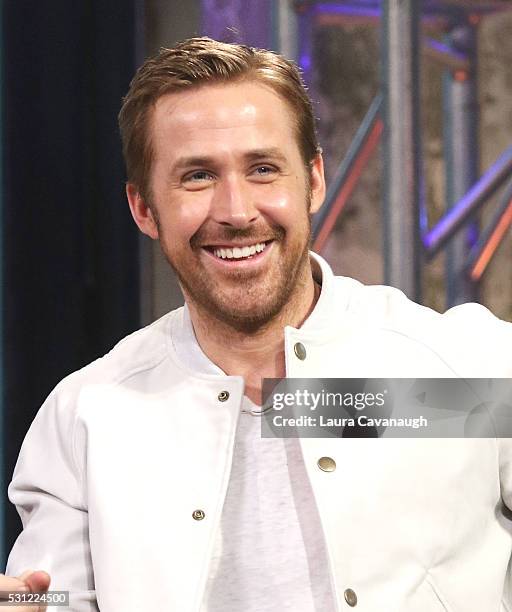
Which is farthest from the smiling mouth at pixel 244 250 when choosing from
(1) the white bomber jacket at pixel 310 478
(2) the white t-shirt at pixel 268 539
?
(2) the white t-shirt at pixel 268 539

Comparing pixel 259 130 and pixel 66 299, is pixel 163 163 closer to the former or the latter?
pixel 259 130

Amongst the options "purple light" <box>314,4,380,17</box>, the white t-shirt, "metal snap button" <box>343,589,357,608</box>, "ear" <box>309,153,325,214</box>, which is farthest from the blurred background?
"metal snap button" <box>343,589,357,608</box>

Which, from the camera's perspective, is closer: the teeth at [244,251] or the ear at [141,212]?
the teeth at [244,251]

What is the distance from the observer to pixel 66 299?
87.4 inches

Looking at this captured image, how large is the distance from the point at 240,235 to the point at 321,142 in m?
0.80

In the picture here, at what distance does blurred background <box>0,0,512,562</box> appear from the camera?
205cm

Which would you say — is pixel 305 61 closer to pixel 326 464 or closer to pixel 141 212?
pixel 141 212

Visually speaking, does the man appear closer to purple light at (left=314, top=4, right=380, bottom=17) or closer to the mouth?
the mouth

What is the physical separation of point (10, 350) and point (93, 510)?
35.2 inches

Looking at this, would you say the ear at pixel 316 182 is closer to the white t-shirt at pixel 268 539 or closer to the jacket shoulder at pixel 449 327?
the jacket shoulder at pixel 449 327

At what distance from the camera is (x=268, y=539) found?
1306 mm

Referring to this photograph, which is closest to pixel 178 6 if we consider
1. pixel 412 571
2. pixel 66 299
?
pixel 66 299

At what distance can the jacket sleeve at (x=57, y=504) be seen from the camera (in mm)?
1390

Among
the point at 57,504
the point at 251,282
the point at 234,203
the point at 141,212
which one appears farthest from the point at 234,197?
the point at 57,504
